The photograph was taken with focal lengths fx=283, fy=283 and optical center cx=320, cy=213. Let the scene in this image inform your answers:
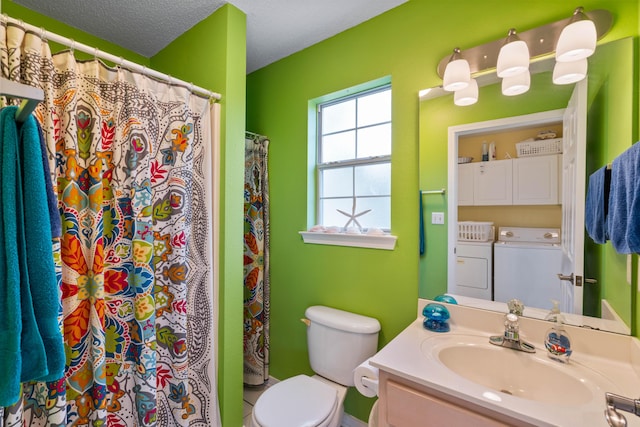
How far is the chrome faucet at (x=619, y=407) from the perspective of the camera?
63 centimetres

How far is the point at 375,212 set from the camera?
1.75m

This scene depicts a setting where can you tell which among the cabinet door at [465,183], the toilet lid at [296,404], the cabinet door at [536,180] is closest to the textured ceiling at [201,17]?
the cabinet door at [465,183]

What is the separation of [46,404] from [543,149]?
6.88 ft

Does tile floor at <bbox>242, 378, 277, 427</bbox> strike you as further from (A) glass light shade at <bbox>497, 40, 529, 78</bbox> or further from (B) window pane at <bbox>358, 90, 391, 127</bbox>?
(A) glass light shade at <bbox>497, 40, 529, 78</bbox>

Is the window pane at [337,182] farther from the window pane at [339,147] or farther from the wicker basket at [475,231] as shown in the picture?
the wicker basket at [475,231]

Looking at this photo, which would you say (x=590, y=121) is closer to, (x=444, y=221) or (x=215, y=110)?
(x=444, y=221)

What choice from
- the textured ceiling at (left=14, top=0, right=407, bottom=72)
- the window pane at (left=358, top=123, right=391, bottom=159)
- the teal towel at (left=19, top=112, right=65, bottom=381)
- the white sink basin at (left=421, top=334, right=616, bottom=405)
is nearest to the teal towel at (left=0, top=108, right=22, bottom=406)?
the teal towel at (left=19, top=112, right=65, bottom=381)

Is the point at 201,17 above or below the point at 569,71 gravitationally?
above

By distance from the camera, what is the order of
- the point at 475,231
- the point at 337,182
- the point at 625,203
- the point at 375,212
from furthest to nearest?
the point at 337,182
the point at 375,212
the point at 475,231
the point at 625,203

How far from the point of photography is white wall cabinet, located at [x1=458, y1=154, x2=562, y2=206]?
3.65 feet

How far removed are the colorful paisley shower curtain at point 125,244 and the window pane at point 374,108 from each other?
931mm

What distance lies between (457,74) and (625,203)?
0.78 meters

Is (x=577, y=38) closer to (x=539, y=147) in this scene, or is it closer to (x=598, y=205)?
(x=539, y=147)

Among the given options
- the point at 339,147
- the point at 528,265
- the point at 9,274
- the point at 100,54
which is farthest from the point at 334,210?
the point at 9,274
